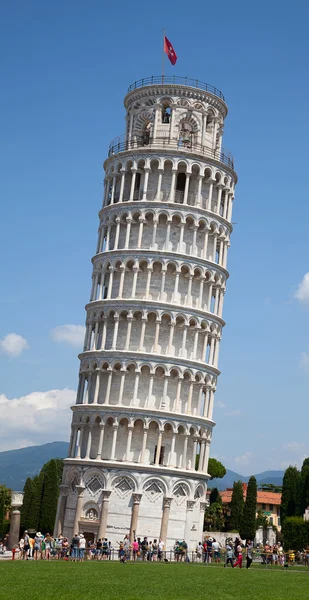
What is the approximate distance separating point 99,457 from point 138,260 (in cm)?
1564

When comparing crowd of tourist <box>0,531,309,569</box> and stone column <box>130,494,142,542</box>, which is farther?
stone column <box>130,494,142,542</box>

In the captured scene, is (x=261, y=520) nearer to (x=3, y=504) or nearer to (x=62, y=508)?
(x=3, y=504)

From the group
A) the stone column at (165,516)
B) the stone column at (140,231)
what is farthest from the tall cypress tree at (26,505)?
the stone column at (140,231)

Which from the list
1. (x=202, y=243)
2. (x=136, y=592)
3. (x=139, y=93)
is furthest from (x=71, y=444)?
(x=136, y=592)

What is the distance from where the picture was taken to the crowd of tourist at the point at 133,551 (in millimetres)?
51250

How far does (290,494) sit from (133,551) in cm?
5515

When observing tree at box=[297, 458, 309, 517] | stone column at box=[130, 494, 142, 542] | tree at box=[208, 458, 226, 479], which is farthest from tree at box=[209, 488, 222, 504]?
stone column at box=[130, 494, 142, 542]

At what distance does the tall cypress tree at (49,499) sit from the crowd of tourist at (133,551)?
31.8 metres

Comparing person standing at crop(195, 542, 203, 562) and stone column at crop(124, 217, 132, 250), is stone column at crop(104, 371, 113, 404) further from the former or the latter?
person standing at crop(195, 542, 203, 562)

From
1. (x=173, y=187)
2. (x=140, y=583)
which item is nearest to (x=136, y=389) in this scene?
(x=173, y=187)

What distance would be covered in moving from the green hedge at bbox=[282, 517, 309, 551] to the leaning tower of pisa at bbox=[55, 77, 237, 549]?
2007 cm

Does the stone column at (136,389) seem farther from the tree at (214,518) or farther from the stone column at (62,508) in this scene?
the tree at (214,518)

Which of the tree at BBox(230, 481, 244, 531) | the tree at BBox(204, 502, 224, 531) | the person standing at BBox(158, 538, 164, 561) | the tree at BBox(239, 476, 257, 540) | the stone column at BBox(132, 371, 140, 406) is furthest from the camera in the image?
the tree at BBox(204, 502, 224, 531)

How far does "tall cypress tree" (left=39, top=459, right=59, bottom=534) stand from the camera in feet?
311
